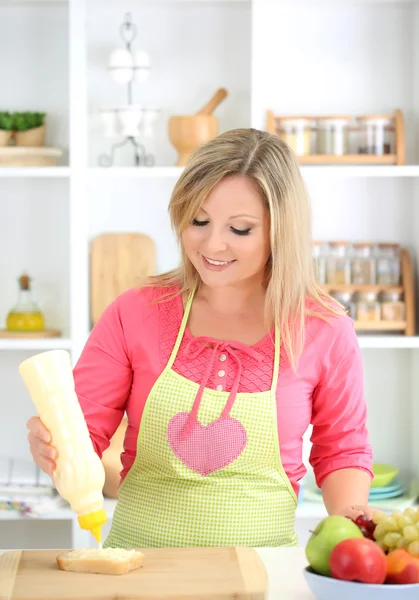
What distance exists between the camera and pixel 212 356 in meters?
1.69

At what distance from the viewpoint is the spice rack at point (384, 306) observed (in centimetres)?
308

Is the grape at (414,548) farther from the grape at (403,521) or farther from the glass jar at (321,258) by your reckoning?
the glass jar at (321,258)

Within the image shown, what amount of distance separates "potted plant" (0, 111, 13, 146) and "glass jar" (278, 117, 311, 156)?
2.83 feet

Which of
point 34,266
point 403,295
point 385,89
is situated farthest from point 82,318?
point 385,89

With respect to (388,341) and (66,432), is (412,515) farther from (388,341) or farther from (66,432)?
(388,341)

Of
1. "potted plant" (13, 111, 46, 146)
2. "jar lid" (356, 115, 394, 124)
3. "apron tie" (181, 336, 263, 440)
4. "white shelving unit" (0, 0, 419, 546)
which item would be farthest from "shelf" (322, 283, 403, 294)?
"apron tie" (181, 336, 263, 440)

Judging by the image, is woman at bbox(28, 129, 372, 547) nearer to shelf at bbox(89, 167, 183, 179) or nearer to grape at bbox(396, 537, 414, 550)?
grape at bbox(396, 537, 414, 550)

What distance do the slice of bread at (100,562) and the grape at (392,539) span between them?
0.37m

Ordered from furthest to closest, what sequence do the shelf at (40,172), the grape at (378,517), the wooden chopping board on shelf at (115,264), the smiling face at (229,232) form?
the wooden chopping board on shelf at (115,264), the shelf at (40,172), the smiling face at (229,232), the grape at (378,517)

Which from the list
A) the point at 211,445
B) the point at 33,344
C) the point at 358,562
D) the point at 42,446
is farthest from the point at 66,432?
the point at 33,344

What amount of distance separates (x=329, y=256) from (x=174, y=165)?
599 millimetres

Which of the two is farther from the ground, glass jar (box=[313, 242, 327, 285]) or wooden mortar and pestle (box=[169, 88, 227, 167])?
wooden mortar and pestle (box=[169, 88, 227, 167])

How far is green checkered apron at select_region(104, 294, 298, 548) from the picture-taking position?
1.63m

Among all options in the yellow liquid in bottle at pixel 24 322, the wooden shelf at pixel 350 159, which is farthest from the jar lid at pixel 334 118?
the yellow liquid in bottle at pixel 24 322
